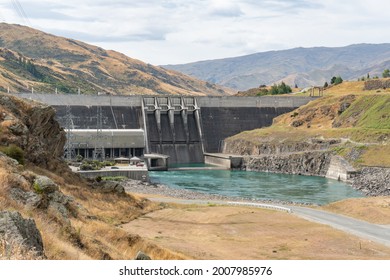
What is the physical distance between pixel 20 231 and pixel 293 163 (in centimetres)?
9681

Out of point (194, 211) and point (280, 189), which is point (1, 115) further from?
point (280, 189)

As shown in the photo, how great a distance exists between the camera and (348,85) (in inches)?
6476

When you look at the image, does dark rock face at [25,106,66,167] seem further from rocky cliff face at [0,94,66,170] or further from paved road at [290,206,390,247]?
paved road at [290,206,390,247]

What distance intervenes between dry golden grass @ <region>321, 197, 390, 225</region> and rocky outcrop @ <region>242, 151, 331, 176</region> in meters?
41.6

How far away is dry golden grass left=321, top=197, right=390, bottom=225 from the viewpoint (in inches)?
2053

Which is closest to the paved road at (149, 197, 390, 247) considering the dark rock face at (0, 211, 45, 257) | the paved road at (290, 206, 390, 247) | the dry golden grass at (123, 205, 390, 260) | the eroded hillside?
the paved road at (290, 206, 390, 247)

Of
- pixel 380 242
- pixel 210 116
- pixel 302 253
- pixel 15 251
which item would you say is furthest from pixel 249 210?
pixel 210 116

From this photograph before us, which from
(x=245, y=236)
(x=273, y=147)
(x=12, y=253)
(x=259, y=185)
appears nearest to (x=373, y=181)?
(x=259, y=185)

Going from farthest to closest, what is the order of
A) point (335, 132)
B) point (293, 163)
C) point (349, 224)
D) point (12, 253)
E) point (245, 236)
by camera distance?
1. point (335, 132)
2. point (293, 163)
3. point (349, 224)
4. point (245, 236)
5. point (12, 253)

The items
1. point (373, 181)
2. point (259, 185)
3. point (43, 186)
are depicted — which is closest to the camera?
point (43, 186)

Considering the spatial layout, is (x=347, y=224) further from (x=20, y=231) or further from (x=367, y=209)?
(x=20, y=231)

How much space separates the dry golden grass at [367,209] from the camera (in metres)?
52.1

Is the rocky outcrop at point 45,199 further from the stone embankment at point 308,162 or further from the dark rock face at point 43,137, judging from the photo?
the stone embankment at point 308,162

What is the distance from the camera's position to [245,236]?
41469mm
